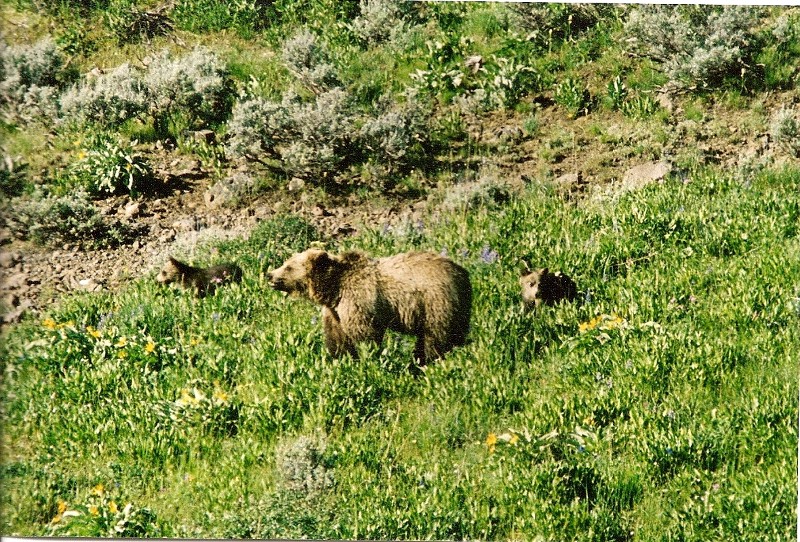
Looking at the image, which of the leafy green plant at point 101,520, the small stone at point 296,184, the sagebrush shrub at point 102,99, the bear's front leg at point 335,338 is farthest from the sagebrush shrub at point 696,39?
the leafy green plant at point 101,520

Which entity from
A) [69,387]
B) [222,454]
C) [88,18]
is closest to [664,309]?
[222,454]

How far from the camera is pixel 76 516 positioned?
17.0 feet

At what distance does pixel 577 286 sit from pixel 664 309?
1.80 ft

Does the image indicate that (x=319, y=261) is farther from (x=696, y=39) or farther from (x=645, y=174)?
(x=696, y=39)

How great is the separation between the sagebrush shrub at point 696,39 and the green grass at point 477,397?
692 mm

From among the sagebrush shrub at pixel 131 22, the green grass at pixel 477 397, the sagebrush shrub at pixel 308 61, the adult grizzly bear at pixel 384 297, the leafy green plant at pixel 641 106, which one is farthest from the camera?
the leafy green plant at pixel 641 106

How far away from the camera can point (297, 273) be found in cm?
550

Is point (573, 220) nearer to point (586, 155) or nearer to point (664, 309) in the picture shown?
point (586, 155)

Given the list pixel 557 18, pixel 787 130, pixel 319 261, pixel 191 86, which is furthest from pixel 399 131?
pixel 787 130

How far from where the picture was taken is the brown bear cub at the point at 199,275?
221 inches

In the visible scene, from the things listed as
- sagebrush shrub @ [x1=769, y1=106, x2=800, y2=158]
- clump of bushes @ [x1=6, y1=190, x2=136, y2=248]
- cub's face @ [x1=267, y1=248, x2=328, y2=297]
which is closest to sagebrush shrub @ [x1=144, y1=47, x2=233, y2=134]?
clump of bushes @ [x1=6, y1=190, x2=136, y2=248]

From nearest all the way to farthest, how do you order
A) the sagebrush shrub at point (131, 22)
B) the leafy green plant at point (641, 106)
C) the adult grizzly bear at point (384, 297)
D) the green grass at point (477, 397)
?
1. the green grass at point (477, 397)
2. the adult grizzly bear at point (384, 297)
3. the sagebrush shrub at point (131, 22)
4. the leafy green plant at point (641, 106)

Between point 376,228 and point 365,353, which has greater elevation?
point 376,228

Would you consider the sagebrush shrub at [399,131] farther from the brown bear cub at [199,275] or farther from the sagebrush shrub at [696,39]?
the sagebrush shrub at [696,39]
